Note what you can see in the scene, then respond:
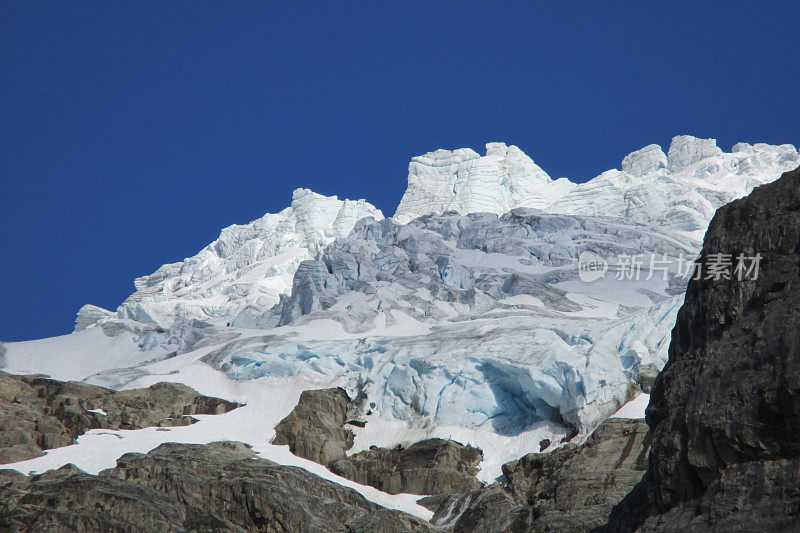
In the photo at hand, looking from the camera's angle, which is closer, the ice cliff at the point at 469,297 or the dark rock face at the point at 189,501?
the dark rock face at the point at 189,501

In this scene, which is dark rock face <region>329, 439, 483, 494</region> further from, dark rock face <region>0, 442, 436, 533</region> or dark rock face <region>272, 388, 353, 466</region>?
dark rock face <region>0, 442, 436, 533</region>

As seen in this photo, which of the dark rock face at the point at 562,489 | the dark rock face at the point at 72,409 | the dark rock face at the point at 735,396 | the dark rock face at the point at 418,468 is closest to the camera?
the dark rock face at the point at 735,396

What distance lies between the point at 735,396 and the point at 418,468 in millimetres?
23241

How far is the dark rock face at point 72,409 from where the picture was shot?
3647 cm

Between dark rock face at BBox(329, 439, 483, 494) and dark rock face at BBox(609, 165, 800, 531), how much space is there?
1771cm

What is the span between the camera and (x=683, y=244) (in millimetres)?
92500

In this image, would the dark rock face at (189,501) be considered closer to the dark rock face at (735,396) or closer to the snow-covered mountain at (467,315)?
the snow-covered mountain at (467,315)

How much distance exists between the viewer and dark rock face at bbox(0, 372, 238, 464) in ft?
120

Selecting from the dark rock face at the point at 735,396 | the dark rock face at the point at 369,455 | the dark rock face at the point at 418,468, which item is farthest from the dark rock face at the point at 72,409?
the dark rock face at the point at 735,396

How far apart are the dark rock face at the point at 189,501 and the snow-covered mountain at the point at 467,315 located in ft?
36.0

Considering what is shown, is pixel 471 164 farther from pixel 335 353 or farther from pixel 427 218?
pixel 335 353

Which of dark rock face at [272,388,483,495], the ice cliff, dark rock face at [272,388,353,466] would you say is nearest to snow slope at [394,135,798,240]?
the ice cliff

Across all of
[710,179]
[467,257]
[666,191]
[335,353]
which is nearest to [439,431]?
[335,353]

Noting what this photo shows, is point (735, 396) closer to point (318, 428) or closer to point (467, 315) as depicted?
point (318, 428)
